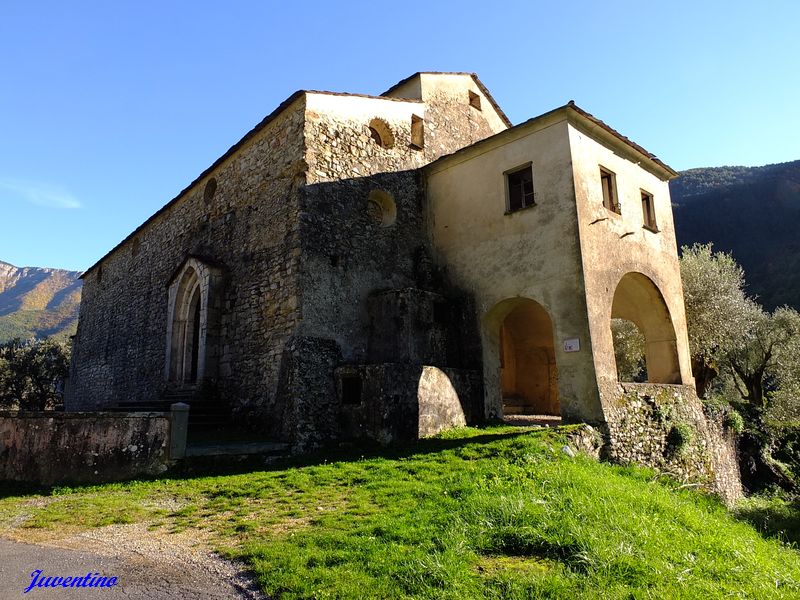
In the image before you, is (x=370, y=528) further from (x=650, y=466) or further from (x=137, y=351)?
(x=137, y=351)

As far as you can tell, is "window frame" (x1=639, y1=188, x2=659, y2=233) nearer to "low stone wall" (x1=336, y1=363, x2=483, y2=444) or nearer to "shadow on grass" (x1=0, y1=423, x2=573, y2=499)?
"shadow on grass" (x1=0, y1=423, x2=573, y2=499)

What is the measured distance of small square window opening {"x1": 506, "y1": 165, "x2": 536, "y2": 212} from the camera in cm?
1244

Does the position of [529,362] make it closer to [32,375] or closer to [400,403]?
[400,403]

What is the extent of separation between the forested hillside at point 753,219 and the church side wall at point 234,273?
3720cm

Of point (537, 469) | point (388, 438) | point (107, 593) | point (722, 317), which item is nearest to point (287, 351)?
point (388, 438)

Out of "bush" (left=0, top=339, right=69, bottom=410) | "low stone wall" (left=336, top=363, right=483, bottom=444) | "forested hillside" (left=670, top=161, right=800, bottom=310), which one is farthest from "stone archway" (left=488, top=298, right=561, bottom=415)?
"forested hillside" (left=670, top=161, right=800, bottom=310)

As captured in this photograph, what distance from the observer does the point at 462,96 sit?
16.4m

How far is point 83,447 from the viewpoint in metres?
8.13

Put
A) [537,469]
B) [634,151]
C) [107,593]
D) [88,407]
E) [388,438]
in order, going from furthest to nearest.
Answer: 1. [88,407]
2. [634,151]
3. [388,438]
4. [537,469]
5. [107,593]

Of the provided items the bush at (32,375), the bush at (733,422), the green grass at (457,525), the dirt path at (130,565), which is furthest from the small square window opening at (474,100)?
the bush at (32,375)

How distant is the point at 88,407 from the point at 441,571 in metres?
21.2

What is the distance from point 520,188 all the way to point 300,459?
818 cm

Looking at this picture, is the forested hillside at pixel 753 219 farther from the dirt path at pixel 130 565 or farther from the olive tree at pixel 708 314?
the dirt path at pixel 130 565

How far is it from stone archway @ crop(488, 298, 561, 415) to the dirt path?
12321 mm
